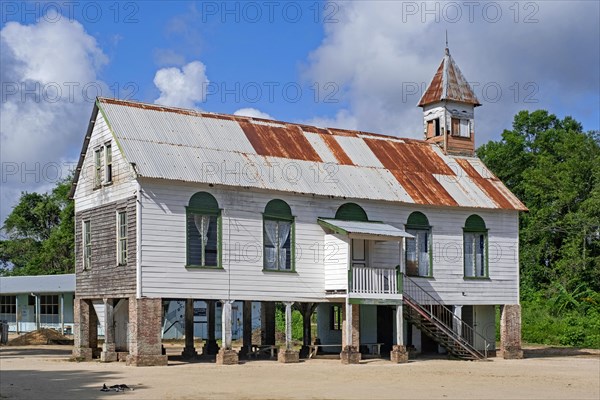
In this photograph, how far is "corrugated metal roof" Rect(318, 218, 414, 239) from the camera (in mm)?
32594

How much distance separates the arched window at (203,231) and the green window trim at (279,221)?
1889mm

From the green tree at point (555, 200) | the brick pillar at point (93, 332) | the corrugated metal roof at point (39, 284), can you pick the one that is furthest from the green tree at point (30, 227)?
the brick pillar at point (93, 332)

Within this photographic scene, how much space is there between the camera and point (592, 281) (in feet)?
177

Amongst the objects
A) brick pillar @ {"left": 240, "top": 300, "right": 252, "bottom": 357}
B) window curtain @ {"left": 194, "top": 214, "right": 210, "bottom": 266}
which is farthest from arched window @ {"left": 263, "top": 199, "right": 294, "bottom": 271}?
brick pillar @ {"left": 240, "top": 300, "right": 252, "bottom": 357}

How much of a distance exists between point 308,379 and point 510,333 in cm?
1496

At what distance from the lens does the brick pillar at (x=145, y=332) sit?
2927cm

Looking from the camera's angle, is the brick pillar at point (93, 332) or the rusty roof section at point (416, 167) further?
the rusty roof section at point (416, 167)

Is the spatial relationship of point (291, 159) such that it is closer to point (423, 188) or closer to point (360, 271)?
point (360, 271)

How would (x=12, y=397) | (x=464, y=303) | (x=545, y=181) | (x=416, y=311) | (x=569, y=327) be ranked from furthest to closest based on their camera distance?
1. (x=545, y=181)
2. (x=569, y=327)
3. (x=464, y=303)
4. (x=416, y=311)
5. (x=12, y=397)

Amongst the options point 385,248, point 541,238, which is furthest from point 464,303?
point 541,238

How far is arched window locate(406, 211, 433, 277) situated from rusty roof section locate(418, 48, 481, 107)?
7.44 metres

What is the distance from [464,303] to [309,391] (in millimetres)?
16348

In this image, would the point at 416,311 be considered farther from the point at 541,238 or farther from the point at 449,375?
the point at 541,238

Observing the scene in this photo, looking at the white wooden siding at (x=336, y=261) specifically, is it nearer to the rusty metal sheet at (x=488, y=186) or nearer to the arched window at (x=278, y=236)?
the arched window at (x=278, y=236)
